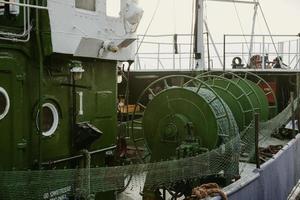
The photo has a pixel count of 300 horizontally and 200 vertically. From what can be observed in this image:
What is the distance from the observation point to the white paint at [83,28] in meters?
6.44

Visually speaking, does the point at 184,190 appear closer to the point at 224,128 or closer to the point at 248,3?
the point at 224,128

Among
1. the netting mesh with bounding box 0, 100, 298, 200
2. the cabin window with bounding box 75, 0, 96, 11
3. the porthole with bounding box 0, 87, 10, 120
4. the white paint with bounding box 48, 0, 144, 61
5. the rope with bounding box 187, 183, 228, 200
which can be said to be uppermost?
the cabin window with bounding box 75, 0, 96, 11

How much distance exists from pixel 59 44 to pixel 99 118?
6.89ft

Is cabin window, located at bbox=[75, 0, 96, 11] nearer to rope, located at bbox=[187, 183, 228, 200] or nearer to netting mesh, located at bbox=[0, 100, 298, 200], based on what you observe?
netting mesh, located at bbox=[0, 100, 298, 200]

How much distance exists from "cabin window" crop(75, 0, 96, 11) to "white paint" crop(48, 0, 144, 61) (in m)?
0.07

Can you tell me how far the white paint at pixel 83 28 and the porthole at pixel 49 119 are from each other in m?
1.00

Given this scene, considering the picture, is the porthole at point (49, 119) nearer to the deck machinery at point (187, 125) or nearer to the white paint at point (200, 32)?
the deck machinery at point (187, 125)

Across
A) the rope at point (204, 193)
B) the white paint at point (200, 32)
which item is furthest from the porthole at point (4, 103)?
the white paint at point (200, 32)

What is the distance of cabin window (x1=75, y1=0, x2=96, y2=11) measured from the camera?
6.97 m

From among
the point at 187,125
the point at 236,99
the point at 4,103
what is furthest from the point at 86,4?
the point at 236,99

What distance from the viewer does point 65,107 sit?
7199 mm

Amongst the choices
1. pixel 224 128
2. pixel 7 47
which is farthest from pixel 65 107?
pixel 224 128

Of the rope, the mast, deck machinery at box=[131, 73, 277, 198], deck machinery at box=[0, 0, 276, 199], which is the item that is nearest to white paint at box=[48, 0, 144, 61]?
deck machinery at box=[0, 0, 276, 199]

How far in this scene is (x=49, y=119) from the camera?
6.99m
